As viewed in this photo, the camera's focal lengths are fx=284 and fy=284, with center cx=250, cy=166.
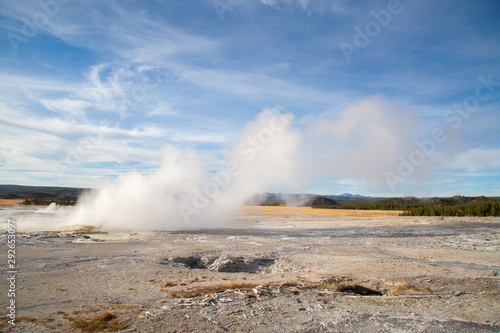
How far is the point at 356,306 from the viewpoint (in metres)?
8.31

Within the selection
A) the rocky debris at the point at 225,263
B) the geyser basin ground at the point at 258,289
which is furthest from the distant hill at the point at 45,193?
the rocky debris at the point at 225,263

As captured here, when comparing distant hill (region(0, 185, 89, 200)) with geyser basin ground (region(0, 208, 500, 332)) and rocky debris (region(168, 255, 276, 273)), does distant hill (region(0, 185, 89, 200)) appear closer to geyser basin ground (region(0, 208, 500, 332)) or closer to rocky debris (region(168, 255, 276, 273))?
geyser basin ground (region(0, 208, 500, 332))

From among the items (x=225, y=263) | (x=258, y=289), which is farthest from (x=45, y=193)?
(x=258, y=289)

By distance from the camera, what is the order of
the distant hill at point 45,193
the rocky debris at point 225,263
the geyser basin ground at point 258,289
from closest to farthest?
the geyser basin ground at point 258,289, the rocky debris at point 225,263, the distant hill at point 45,193

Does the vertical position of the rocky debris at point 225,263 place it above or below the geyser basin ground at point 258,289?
below

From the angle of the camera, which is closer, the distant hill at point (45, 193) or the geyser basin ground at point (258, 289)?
the geyser basin ground at point (258, 289)

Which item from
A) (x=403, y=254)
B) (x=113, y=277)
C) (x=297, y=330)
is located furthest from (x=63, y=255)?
(x=403, y=254)

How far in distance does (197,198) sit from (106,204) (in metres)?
13.5

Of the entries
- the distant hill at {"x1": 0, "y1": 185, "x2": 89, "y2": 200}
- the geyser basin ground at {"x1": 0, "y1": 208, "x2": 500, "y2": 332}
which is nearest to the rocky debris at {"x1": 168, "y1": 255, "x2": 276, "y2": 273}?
the geyser basin ground at {"x1": 0, "y1": 208, "x2": 500, "y2": 332}

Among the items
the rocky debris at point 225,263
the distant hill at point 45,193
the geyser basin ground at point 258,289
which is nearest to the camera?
the geyser basin ground at point 258,289

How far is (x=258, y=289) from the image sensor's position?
31.6 ft

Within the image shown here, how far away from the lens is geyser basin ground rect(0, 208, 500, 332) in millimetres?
7117

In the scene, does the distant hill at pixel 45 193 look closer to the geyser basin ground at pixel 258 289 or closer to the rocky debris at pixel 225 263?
the geyser basin ground at pixel 258 289

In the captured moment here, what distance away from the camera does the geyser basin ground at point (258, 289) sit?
23.4 feet
